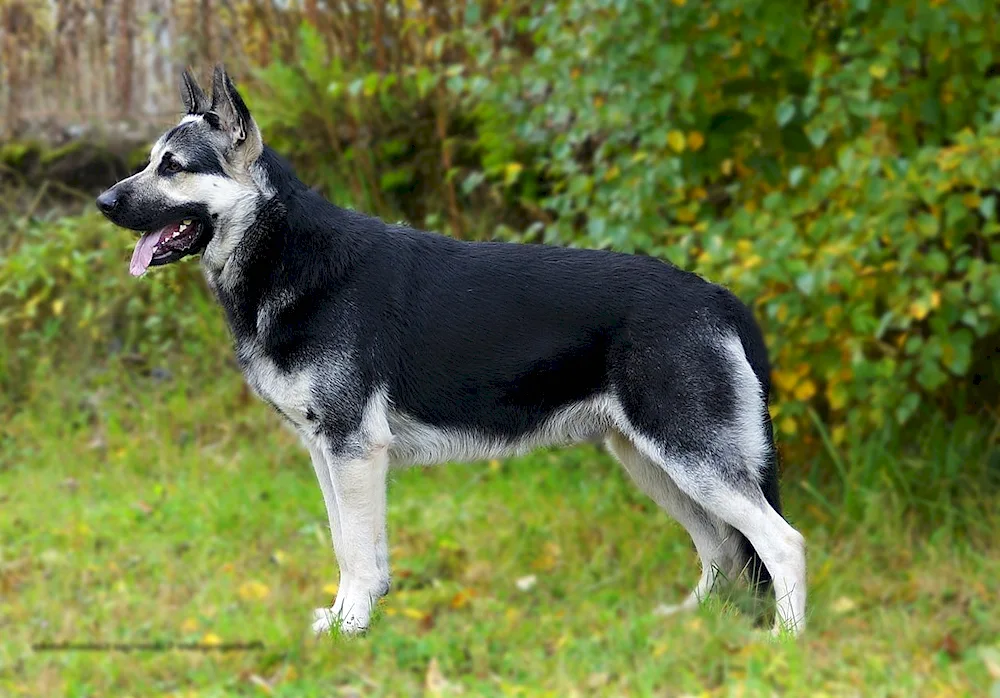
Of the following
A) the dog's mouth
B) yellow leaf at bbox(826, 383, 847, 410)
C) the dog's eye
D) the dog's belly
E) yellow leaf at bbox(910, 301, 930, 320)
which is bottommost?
yellow leaf at bbox(826, 383, 847, 410)

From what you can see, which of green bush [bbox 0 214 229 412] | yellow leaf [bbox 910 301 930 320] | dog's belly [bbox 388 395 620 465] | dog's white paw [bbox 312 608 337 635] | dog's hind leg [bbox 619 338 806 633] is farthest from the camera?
green bush [bbox 0 214 229 412]

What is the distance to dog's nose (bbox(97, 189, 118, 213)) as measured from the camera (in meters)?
3.07

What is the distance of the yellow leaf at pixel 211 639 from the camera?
541 centimetres

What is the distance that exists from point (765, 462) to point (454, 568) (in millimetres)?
3606

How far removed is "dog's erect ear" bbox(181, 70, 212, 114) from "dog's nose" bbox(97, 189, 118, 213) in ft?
1.15

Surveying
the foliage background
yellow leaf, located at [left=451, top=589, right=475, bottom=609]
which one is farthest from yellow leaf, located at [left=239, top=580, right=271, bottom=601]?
the foliage background

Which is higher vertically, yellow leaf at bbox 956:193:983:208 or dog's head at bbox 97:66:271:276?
dog's head at bbox 97:66:271:276

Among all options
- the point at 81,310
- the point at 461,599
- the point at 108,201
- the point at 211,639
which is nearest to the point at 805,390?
the point at 461,599

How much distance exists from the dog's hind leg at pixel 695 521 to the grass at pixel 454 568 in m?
0.07

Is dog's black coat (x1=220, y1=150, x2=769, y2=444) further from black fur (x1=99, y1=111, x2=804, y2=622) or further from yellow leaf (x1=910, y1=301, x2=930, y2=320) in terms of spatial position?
yellow leaf (x1=910, y1=301, x2=930, y2=320)

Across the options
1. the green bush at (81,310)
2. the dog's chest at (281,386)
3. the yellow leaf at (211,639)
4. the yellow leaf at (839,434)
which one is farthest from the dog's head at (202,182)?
the green bush at (81,310)

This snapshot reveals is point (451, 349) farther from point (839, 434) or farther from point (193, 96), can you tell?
point (839, 434)

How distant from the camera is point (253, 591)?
243 inches

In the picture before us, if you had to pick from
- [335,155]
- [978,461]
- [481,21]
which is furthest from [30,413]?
[978,461]
